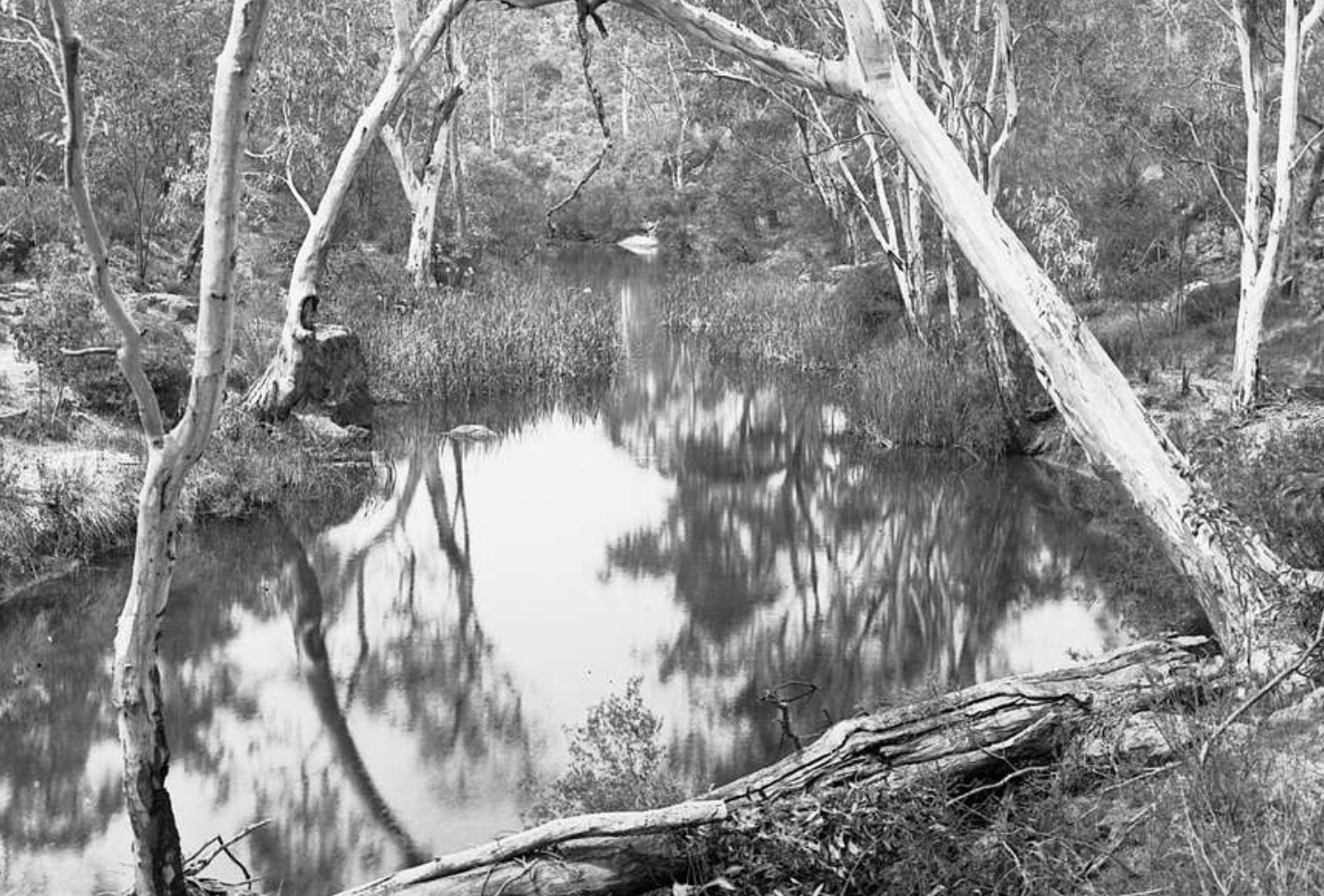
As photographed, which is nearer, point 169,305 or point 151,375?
point 151,375

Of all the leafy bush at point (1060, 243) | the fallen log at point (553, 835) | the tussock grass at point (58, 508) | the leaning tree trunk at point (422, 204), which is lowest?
the fallen log at point (553, 835)

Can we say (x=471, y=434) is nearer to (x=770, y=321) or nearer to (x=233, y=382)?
(x=233, y=382)

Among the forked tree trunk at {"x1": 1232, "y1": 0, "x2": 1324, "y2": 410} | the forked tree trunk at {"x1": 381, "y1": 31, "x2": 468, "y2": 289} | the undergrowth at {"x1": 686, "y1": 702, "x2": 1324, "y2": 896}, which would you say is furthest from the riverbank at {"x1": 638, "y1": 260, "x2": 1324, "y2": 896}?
the forked tree trunk at {"x1": 381, "y1": 31, "x2": 468, "y2": 289}

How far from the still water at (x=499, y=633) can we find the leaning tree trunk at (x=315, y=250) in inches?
45.1

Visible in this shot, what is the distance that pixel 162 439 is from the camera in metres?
4.21

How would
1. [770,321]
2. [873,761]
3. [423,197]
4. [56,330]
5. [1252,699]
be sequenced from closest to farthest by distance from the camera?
[1252,699], [873,761], [56,330], [770,321], [423,197]

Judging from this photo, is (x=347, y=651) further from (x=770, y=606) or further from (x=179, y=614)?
(x=770, y=606)

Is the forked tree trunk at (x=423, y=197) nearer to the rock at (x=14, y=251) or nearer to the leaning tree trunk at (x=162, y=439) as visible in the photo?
the rock at (x=14, y=251)

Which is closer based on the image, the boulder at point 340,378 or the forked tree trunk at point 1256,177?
the forked tree trunk at point 1256,177

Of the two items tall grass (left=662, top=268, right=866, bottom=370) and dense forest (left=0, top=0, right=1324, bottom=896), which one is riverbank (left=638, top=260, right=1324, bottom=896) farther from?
tall grass (left=662, top=268, right=866, bottom=370)

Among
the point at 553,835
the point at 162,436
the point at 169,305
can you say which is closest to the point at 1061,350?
the point at 553,835

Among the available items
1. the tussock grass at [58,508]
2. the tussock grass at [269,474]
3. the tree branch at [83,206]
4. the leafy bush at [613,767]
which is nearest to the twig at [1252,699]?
the leafy bush at [613,767]

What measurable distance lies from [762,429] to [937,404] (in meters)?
2.17

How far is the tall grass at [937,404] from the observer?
1288 centimetres
